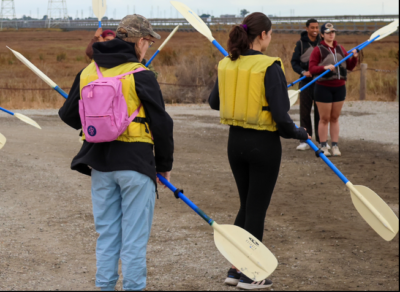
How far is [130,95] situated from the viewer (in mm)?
2801

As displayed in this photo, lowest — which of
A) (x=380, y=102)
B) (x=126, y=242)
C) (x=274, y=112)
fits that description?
(x=380, y=102)

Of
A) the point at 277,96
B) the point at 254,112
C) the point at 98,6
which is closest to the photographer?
the point at 277,96

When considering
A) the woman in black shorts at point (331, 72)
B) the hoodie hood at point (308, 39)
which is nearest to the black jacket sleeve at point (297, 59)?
the hoodie hood at point (308, 39)

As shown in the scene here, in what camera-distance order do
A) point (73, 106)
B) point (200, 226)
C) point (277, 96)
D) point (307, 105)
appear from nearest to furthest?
point (73, 106) < point (277, 96) < point (200, 226) < point (307, 105)

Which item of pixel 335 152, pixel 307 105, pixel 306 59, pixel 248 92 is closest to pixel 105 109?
pixel 248 92

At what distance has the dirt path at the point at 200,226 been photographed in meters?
Result: 3.74

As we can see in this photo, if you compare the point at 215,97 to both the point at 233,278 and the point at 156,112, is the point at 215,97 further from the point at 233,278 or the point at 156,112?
the point at 233,278

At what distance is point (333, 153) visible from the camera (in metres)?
7.75

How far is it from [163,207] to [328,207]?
160 centimetres

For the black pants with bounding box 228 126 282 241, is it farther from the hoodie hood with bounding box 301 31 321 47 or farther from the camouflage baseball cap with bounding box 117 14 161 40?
the hoodie hood with bounding box 301 31 321 47

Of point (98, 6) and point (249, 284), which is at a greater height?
point (98, 6)

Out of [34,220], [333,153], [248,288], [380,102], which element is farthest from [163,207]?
[380,102]

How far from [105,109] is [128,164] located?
304 millimetres

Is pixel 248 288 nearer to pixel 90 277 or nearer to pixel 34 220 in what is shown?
pixel 90 277
